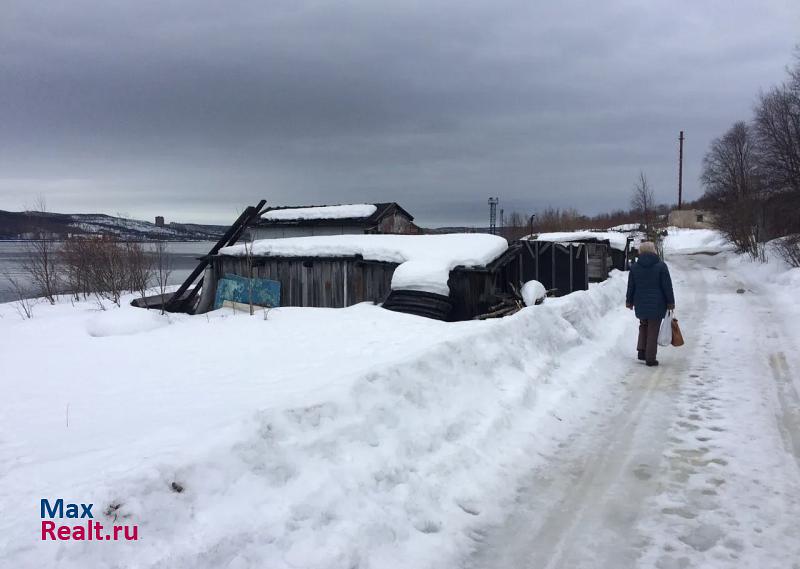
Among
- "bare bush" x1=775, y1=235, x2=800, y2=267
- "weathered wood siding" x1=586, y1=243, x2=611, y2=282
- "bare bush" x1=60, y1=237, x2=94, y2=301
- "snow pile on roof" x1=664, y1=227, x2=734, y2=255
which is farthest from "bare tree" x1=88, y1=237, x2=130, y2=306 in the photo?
"snow pile on roof" x1=664, y1=227, x2=734, y2=255

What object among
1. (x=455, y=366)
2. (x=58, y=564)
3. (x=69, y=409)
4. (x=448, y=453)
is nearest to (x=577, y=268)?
(x=455, y=366)

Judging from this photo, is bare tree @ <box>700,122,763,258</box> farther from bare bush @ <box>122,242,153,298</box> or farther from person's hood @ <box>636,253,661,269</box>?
bare bush @ <box>122,242,153,298</box>

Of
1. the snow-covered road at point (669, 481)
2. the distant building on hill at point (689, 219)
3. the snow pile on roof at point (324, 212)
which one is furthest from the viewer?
the distant building on hill at point (689, 219)

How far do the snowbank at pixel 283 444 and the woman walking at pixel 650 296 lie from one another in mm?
1276

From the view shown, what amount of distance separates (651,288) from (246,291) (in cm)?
1230

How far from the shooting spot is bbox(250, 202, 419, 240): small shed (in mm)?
26828

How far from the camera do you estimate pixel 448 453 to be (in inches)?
180

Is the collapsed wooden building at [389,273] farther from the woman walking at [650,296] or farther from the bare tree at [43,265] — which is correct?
the bare tree at [43,265]

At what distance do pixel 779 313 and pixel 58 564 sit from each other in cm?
1563

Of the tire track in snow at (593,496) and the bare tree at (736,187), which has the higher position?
the bare tree at (736,187)

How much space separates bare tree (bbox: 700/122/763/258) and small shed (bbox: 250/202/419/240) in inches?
874

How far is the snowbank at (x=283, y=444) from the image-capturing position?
2967mm

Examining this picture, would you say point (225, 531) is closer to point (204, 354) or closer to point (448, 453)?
point (448, 453)

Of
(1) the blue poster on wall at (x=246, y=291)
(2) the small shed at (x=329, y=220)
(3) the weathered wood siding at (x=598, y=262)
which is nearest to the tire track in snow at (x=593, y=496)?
(1) the blue poster on wall at (x=246, y=291)
